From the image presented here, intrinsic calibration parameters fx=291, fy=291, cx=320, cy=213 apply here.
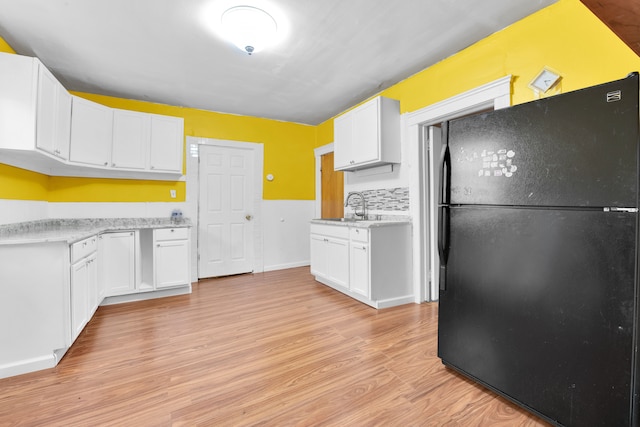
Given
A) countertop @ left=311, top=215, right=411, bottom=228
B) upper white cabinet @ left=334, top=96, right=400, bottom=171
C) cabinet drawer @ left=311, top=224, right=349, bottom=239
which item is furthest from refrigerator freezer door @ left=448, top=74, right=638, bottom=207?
cabinet drawer @ left=311, top=224, right=349, bottom=239

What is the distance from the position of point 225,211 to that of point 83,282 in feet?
7.41

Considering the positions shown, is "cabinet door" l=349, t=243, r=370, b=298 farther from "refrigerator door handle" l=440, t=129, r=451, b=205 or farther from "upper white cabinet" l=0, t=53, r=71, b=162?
"upper white cabinet" l=0, t=53, r=71, b=162

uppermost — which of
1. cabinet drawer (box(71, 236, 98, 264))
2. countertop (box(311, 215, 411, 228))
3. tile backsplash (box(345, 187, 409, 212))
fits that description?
tile backsplash (box(345, 187, 409, 212))

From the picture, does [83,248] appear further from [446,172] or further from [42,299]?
[446,172]

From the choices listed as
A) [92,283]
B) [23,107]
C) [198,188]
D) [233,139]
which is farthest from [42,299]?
[233,139]

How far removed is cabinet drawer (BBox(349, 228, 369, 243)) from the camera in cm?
306

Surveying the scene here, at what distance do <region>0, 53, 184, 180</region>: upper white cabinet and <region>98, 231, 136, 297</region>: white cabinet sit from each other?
2.90 ft

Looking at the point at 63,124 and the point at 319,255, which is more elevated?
the point at 63,124

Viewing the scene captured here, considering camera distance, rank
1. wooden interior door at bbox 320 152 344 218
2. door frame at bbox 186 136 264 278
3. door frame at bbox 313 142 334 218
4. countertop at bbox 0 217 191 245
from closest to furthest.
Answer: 1. countertop at bbox 0 217 191 245
2. door frame at bbox 186 136 264 278
3. wooden interior door at bbox 320 152 344 218
4. door frame at bbox 313 142 334 218

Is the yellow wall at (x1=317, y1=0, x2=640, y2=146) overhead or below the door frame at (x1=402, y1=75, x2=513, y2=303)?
overhead

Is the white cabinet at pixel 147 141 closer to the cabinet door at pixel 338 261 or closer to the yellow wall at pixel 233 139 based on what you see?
the yellow wall at pixel 233 139

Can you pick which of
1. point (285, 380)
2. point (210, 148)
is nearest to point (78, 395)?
point (285, 380)

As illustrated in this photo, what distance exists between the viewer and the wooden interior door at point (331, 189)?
4.69 meters

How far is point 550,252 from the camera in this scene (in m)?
1.38
